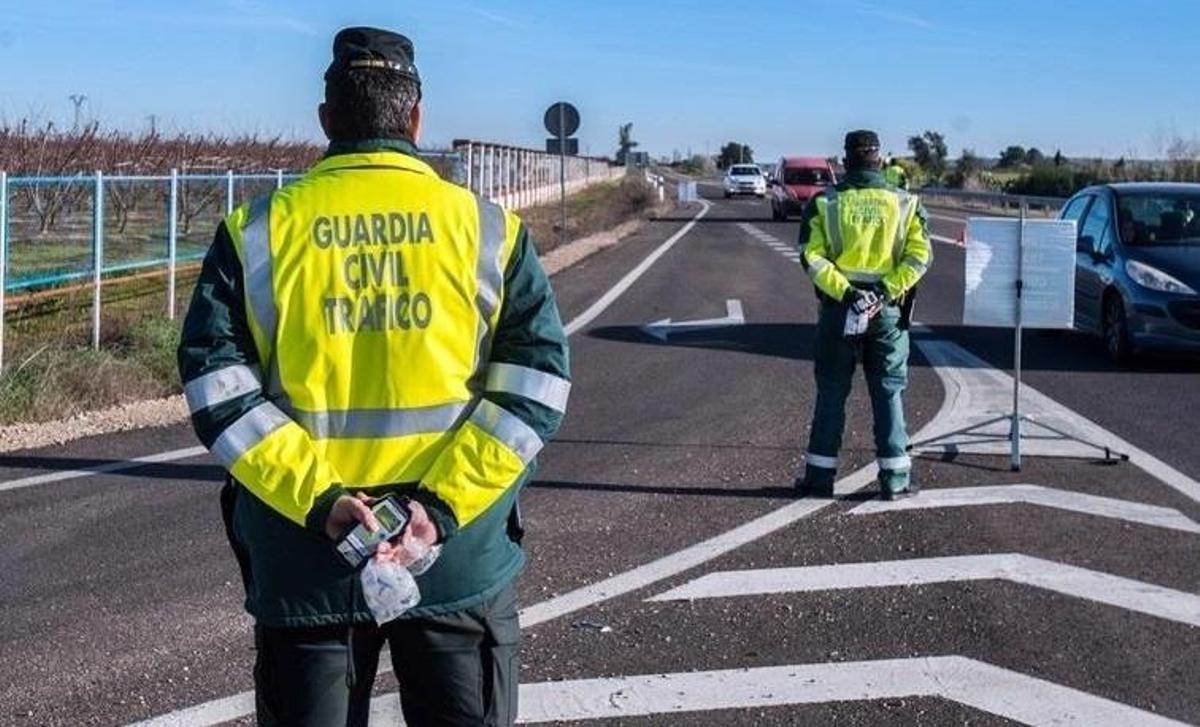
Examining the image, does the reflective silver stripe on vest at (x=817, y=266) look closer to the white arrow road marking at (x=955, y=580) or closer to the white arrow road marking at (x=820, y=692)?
the white arrow road marking at (x=955, y=580)

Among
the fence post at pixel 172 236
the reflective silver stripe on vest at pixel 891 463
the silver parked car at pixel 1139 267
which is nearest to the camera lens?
the reflective silver stripe on vest at pixel 891 463

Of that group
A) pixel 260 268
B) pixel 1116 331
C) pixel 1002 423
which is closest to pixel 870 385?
pixel 1002 423

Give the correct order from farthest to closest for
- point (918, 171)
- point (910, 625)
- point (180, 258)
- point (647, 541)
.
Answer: point (918, 171)
point (180, 258)
point (647, 541)
point (910, 625)

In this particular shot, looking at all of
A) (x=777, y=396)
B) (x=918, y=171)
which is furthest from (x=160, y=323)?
(x=918, y=171)

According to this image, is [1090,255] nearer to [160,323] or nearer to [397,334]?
[160,323]

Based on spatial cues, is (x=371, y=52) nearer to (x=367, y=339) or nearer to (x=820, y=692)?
(x=367, y=339)

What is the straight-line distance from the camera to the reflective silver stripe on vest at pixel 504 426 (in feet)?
10.4

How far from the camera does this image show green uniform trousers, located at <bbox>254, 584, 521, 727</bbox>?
3.19 meters

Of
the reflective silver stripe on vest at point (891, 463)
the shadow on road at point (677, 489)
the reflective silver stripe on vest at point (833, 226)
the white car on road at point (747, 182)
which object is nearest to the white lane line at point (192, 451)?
the shadow on road at point (677, 489)

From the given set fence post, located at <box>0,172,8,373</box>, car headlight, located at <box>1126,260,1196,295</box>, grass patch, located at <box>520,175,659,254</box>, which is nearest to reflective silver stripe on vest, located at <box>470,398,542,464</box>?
fence post, located at <box>0,172,8,373</box>

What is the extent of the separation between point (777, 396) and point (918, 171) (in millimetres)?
63077

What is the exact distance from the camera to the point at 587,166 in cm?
9738

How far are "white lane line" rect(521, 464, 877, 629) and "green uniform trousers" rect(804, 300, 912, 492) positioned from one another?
→ 309mm

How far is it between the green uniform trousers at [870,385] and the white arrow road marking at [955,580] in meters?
1.21
